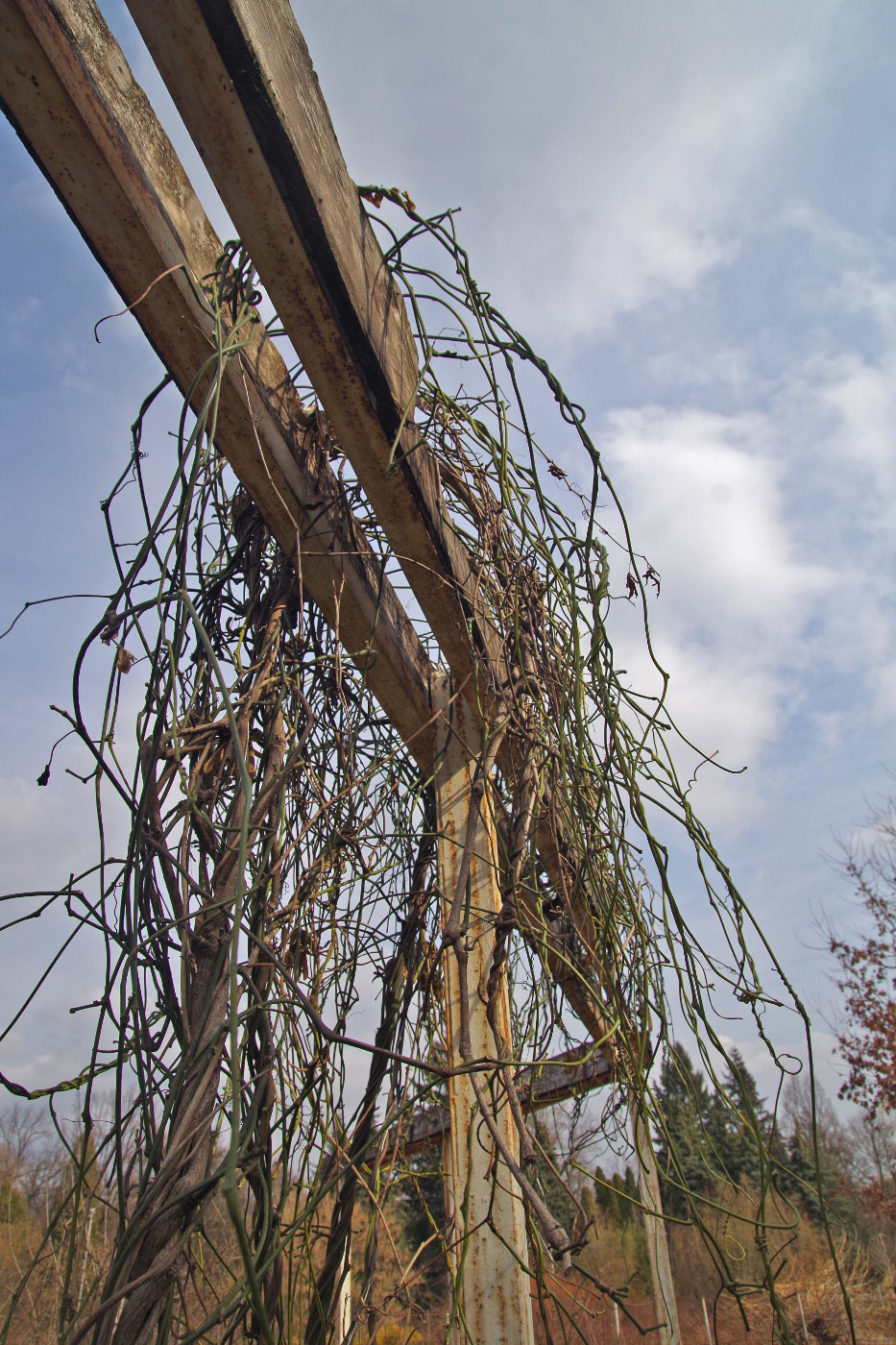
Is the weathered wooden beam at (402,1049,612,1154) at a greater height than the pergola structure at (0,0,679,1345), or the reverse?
the pergola structure at (0,0,679,1345)

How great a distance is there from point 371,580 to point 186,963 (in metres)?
Answer: 0.71

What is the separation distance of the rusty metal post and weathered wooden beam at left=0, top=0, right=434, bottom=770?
0.34 m

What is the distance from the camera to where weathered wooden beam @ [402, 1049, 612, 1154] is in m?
1.11

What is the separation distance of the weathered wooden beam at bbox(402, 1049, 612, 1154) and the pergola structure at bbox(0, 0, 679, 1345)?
0.04 m

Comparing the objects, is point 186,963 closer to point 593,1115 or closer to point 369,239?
point 369,239

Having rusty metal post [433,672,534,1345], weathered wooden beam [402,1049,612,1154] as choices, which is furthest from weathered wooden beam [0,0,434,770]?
weathered wooden beam [402,1049,612,1154]

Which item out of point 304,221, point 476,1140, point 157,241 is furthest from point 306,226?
point 476,1140

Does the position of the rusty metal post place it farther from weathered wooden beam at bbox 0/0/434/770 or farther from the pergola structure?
weathered wooden beam at bbox 0/0/434/770

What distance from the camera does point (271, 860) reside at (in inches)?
34.8

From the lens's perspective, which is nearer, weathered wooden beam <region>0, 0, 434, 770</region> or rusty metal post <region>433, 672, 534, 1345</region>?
weathered wooden beam <region>0, 0, 434, 770</region>

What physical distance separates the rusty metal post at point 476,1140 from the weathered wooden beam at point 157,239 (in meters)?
0.34

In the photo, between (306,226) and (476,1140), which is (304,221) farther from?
(476,1140)

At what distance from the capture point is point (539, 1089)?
7.47 feet

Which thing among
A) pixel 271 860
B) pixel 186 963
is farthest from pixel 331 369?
pixel 186 963
